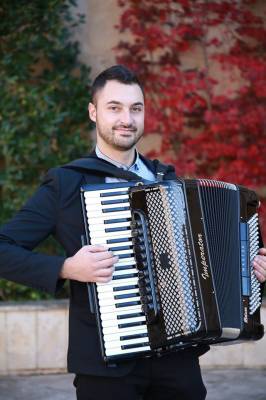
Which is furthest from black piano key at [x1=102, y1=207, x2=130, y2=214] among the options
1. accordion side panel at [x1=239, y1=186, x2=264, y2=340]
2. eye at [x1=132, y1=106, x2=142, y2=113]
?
accordion side panel at [x1=239, y1=186, x2=264, y2=340]

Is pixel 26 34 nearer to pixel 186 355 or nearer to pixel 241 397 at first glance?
pixel 241 397

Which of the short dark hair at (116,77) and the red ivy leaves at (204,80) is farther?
the red ivy leaves at (204,80)

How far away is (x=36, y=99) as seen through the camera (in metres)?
5.59

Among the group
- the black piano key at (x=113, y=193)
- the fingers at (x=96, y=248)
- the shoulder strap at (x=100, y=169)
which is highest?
the shoulder strap at (x=100, y=169)

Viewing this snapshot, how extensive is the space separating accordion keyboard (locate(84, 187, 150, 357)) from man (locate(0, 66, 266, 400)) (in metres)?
0.05

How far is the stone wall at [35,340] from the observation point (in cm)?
496

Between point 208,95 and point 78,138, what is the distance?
1.09 meters

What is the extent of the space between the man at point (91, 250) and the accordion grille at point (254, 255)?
26cm

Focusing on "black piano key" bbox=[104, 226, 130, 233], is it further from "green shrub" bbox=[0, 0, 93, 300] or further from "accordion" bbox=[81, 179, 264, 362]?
"green shrub" bbox=[0, 0, 93, 300]

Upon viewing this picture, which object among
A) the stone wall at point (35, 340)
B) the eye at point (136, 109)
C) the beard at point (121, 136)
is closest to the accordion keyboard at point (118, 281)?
the beard at point (121, 136)

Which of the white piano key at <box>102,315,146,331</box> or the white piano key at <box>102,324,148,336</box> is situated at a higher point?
the white piano key at <box>102,315,146,331</box>

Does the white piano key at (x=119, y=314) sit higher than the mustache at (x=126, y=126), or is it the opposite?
the mustache at (x=126, y=126)

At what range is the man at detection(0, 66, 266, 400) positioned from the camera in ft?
8.32

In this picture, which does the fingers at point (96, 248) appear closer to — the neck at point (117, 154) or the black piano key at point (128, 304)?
the black piano key at point (128, 304)
